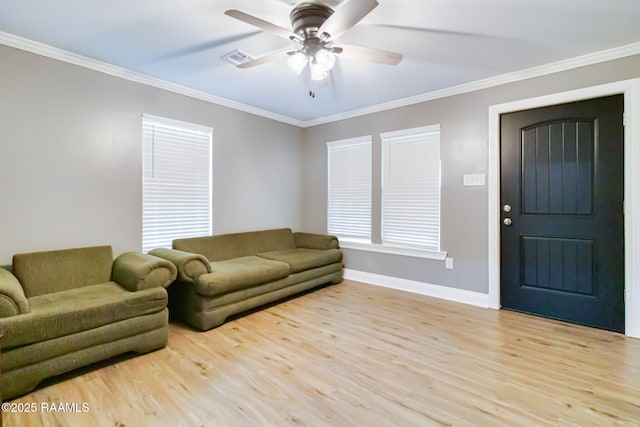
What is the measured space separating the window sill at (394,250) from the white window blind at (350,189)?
98 millimetres

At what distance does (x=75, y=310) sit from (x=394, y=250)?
131 inches

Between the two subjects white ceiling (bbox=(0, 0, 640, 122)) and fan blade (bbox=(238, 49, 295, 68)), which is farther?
fan blade (bbox=(238, 49, 295, 68))

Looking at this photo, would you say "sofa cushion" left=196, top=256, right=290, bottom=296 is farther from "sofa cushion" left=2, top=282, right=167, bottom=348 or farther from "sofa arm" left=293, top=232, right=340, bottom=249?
"sofa arm" left=293, top=232, right=340, bottom=249

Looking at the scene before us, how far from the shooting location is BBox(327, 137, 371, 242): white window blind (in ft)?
14.3

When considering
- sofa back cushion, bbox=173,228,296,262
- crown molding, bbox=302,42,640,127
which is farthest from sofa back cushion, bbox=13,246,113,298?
crown molding, bbox=302,42,640,127

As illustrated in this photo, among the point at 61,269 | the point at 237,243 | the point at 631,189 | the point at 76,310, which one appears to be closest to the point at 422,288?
the point at 631,189

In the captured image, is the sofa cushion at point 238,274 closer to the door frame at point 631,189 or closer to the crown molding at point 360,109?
the crown molding at point 360,109

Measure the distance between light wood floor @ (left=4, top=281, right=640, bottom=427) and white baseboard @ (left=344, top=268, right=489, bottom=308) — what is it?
16.8 inches

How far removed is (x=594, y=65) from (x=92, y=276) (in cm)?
486

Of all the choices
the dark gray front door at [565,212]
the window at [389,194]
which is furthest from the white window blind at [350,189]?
the dark gray front door at [565,212]

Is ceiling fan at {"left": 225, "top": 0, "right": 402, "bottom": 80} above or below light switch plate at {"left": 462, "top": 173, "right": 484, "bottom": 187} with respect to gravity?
above

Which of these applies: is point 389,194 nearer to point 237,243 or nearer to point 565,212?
point 565,212

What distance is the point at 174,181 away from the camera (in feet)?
11.4

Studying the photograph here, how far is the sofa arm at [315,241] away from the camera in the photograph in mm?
4387
